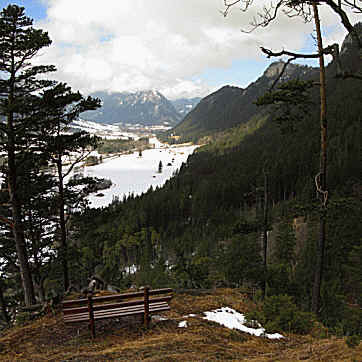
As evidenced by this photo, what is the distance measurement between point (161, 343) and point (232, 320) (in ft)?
8.48

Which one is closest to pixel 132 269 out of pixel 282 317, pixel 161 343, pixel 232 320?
pixel 232 320

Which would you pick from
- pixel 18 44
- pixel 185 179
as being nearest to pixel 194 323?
pixel 18 44

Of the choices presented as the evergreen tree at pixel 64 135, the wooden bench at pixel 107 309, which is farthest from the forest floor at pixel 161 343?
the evergreen tree at pixel 64 135

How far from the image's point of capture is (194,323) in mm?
7730

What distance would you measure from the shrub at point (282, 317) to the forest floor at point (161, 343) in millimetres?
328

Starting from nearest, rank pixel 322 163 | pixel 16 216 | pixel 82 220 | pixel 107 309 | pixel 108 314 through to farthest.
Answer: pixel 108 314 < pixel 107 309 < pixel 322 163 < pixel 16 216 < pixel 82 220

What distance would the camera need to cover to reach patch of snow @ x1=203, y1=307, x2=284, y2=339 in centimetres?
716

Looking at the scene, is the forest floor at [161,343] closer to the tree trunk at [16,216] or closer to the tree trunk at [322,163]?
the tree trunk at [322,163]

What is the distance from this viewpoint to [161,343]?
634cm

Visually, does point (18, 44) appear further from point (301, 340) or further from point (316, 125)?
point (316, 125)

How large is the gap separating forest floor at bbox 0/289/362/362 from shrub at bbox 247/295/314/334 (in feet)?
1.08

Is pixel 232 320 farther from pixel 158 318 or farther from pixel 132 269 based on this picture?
pixel 132 269

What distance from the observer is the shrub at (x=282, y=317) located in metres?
7.46

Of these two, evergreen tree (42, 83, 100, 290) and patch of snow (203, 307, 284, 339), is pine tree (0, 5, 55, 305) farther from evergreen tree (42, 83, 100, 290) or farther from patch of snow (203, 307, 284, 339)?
patch of snow (203, 307, 284, 339)
